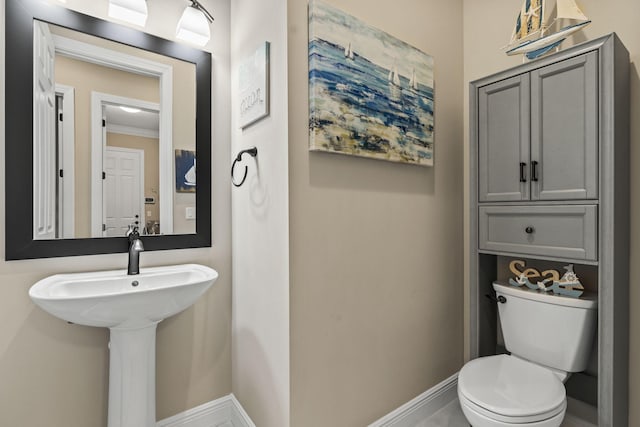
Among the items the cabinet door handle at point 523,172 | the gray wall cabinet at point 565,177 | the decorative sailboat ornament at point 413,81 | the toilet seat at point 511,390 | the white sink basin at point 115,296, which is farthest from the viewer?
the decorative sailboat ornament at point 413,81

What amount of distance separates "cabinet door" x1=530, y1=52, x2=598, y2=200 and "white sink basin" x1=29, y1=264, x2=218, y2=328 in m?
1.55

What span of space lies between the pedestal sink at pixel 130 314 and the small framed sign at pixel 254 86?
0.75 meters

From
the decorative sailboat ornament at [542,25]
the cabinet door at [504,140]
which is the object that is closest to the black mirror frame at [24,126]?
the cabinet door at [504,140]

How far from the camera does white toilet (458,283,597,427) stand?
120 centimetres

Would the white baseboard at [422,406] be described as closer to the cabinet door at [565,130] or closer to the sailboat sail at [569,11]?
the cabinet door at [565,130]

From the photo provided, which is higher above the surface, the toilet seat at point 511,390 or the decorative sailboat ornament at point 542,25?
the decorative sailboat ornament at point 542,25

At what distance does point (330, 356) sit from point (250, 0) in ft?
5.59

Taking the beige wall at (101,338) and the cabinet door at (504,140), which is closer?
the beige wall at (101,338)

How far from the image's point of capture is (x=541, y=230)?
4.88 ft

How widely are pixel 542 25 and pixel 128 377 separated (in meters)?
2.43

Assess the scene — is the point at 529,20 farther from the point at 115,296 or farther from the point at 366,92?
the point at 115,296

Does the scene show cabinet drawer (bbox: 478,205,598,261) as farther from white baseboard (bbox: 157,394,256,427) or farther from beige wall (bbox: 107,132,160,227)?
beige wall (bbox: 107,132,160,227)

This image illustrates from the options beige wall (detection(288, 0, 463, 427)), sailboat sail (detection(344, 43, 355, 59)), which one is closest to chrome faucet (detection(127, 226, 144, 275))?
beige wall (detection(288, 0, 463, 427))

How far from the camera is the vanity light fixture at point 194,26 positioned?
1.56m
